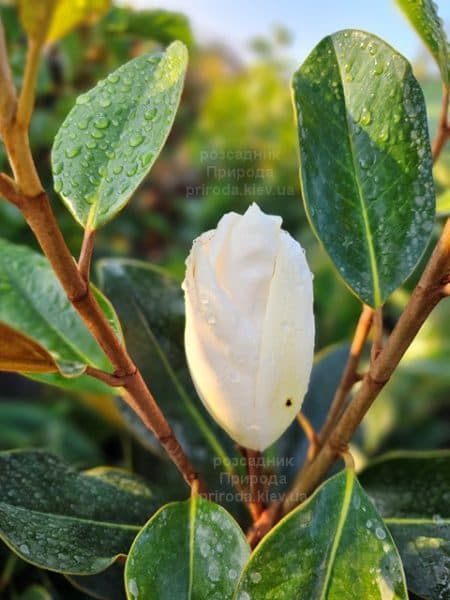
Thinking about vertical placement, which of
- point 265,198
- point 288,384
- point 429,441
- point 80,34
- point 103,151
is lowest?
point 429,441

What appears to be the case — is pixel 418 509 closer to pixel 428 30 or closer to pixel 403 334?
pixel 403 334

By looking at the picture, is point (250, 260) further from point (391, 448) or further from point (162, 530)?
point (391, 448)

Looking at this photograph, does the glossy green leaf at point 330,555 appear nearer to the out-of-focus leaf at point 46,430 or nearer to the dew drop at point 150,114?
the dew drop at point 150,114

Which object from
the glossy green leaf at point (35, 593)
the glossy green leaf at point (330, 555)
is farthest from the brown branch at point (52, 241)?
the glossy green leaf at point (35, 593)

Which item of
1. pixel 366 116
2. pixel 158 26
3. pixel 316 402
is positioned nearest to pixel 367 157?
pixel 366 116

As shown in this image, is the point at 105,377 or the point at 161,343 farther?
the point at 161,343

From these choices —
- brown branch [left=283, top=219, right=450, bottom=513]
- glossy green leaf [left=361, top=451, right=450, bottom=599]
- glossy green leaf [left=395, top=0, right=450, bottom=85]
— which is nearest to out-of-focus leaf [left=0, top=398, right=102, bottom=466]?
glossy green leaf [left=361, top=451, right=450, bottom=599]

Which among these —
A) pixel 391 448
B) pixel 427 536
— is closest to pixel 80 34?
pixel 391 448
